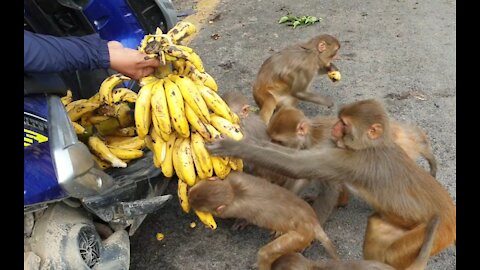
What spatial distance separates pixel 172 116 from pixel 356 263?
1393 millimetres

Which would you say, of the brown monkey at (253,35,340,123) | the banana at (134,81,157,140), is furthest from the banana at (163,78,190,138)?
the brown monkey at (253,35,340,123)

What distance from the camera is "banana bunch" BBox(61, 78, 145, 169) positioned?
3518 mm

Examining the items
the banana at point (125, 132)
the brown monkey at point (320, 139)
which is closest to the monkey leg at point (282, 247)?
the brown monkey at point (320, 139)

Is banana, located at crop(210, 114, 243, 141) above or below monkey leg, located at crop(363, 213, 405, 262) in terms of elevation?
above

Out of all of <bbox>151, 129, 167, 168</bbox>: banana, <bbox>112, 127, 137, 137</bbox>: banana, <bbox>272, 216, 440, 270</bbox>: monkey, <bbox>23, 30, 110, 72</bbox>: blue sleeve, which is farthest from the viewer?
<bbox>112, 127, 137, 137</bbox>: banana

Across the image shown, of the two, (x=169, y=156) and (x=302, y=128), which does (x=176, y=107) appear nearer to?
(x=169, y=156)

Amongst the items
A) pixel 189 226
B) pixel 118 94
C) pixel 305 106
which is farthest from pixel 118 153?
pixel 305 106

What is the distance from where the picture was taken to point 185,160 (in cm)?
330

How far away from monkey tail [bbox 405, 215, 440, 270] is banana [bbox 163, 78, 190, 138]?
1.56 meters

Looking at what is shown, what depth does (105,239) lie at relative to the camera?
3.47 m

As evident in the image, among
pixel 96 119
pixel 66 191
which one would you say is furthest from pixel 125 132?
pixel 66 191

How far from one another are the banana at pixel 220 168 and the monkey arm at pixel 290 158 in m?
0.06

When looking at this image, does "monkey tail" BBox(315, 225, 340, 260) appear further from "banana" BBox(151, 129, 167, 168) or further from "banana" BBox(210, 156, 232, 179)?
"banana" BBox(151, 129, 167, 168)
